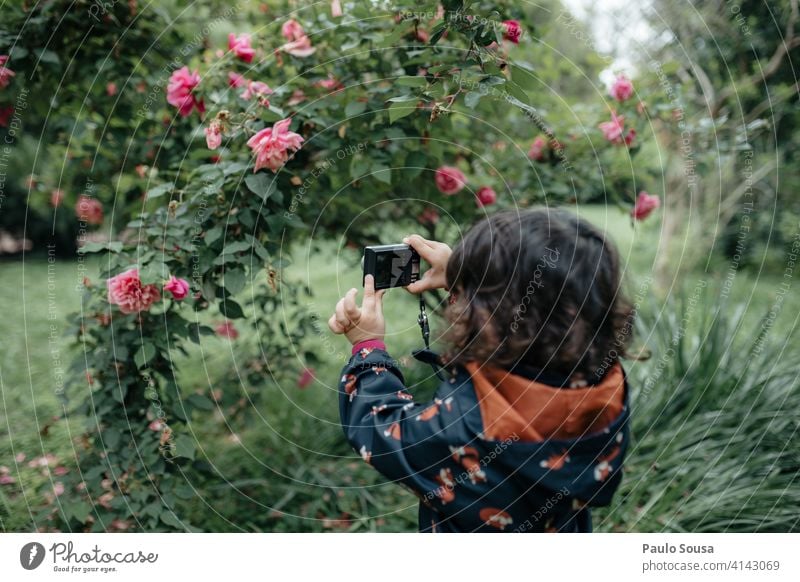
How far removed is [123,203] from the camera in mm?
2273

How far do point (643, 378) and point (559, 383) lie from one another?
5.61ft

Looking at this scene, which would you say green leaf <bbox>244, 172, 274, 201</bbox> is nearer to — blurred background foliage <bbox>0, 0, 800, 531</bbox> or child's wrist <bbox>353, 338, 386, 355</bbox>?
blurred background foliage <bbox>0, 0, 800, 531</bbox>

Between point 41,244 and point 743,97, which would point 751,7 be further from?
point 41,244

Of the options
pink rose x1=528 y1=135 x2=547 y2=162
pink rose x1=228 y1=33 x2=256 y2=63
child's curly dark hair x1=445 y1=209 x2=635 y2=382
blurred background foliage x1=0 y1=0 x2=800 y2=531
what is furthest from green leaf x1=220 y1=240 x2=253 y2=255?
pink rose x1=528 y1=135 x2=547 y2=162

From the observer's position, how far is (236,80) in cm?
169

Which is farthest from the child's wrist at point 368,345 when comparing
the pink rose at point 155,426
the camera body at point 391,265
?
the pink rose at point 155,426

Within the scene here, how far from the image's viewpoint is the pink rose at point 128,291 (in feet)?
4.58

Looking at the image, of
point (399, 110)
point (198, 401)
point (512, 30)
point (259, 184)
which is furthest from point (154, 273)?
point (512, 30)

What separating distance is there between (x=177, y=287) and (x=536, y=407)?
0.88 meters

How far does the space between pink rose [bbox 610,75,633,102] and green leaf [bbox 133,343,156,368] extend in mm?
1576

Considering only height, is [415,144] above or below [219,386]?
above

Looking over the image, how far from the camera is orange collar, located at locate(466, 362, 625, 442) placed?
945mm
